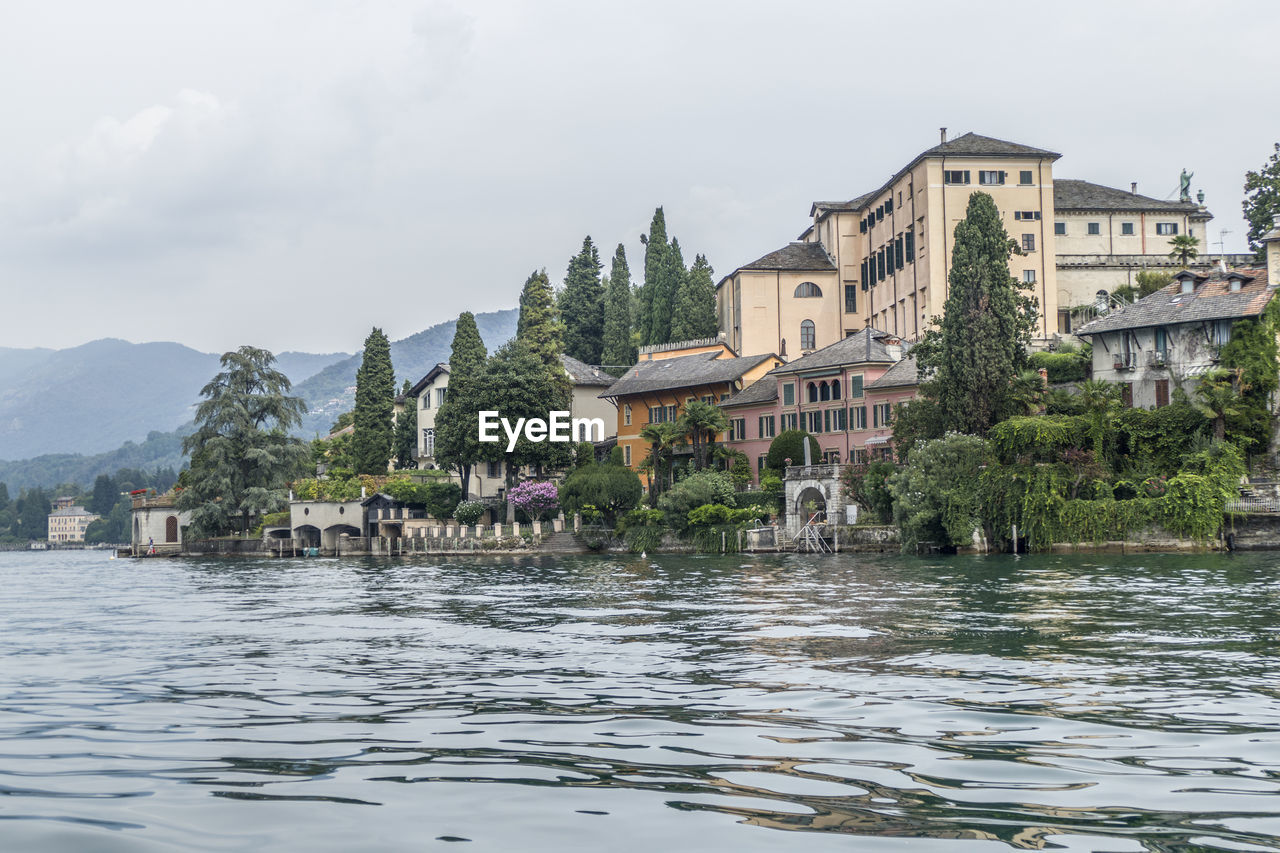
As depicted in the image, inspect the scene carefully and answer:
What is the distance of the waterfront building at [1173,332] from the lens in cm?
5528

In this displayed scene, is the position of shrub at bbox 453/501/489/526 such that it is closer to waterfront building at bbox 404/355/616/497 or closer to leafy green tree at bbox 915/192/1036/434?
waterfront building at bbox 404/355/616/497

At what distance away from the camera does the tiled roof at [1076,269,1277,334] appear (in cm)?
5453

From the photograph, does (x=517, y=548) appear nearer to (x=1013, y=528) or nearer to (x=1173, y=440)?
(x=1013, y=528)

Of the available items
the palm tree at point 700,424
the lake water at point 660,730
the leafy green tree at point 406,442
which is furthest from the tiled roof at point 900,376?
the leafy green tree at point 406,442

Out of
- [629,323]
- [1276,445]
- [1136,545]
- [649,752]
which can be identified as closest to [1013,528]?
[1136,545]

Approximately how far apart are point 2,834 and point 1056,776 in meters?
6.87

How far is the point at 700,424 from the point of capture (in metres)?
73.9

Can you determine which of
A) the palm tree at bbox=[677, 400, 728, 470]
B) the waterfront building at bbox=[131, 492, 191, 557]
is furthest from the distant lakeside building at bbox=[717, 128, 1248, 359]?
the waterfront building at bbox=[131, 492, 191, 557]

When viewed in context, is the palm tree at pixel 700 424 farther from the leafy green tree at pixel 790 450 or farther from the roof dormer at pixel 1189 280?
the roof dormer at pixel 1189 280

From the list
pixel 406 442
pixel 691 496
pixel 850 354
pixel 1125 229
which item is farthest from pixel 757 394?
pixel 406 442

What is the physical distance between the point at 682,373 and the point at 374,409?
2658cm

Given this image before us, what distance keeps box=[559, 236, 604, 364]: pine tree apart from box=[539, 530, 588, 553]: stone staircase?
37780 millimetres

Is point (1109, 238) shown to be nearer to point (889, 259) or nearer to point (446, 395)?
point (889, 259)

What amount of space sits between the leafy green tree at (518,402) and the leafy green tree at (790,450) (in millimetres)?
15794
